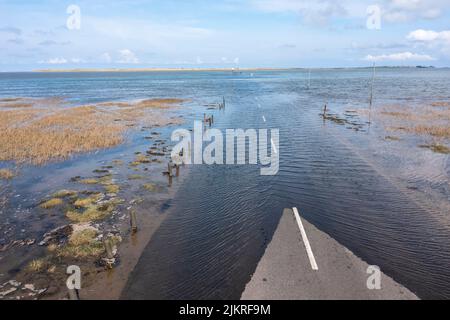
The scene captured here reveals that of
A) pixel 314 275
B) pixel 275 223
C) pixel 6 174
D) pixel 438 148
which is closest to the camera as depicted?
pixel 314 275

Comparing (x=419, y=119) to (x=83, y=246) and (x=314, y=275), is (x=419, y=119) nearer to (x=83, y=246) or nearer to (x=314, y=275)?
(x=314, y=275)

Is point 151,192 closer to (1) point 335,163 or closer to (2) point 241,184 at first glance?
(2) point 241,184

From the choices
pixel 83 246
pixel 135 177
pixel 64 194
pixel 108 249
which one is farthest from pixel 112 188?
pixel 108 249

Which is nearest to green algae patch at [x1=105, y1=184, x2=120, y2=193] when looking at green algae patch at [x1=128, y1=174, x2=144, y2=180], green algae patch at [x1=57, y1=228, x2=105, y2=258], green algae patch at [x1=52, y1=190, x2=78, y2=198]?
green algae patch at [x1=128, y1=174, x2=144, y2=180]

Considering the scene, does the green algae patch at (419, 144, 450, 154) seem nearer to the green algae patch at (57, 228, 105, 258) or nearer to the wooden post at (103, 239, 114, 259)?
the wooden post at (103, 239, 114, 259)

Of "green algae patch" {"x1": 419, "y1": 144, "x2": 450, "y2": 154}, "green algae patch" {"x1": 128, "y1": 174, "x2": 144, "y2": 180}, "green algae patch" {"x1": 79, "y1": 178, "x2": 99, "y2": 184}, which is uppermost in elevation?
"green algae patch" {"x1": 419, "y1": 144, "x2": 450, "y2": 154}

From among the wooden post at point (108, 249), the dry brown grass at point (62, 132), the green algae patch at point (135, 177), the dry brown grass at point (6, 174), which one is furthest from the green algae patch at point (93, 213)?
the dry brown grass at point (62, 132)

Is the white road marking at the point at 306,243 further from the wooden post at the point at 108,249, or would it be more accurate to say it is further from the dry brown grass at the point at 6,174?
the dry brown grass at the point at 6,174
